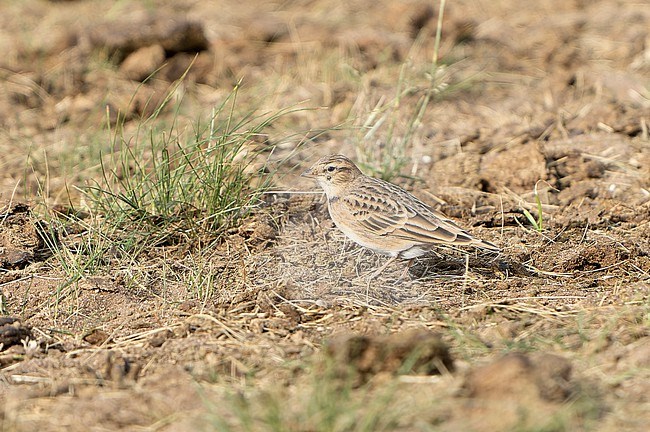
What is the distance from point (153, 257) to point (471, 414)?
10.6ft

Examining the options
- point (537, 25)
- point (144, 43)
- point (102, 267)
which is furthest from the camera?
point (537, 25)

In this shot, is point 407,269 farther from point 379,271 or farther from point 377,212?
point 377,212

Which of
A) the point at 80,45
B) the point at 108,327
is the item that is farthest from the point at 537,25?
the point at 108,327

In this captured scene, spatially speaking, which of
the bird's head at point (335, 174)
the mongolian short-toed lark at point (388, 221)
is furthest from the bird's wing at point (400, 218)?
the bird's head at point (335, 174)

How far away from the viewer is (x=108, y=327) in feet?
18.2

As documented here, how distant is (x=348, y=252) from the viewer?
21.5ft

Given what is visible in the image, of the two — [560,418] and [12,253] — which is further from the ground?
[560,418]

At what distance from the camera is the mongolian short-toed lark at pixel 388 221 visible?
19.5ft

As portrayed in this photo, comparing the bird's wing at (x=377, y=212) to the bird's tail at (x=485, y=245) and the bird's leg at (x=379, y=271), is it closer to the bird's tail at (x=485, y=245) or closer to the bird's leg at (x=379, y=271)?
the bird's leg at (x=379, y=271)

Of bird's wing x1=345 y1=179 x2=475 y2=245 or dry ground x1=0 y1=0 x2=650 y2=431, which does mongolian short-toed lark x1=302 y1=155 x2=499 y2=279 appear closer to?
bird's wing x1=345 y1=179 x2=475 y2=245

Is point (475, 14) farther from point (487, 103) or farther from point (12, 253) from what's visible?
point (12, 253)

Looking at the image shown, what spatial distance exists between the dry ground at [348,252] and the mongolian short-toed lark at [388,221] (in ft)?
0.73

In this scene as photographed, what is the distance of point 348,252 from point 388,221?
1.86 ft

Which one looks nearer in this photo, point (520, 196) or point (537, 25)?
point (520, 196)
